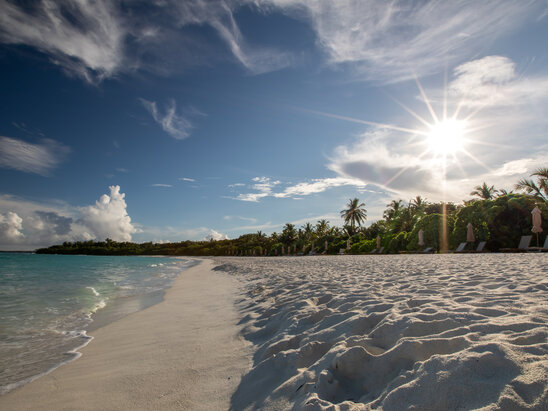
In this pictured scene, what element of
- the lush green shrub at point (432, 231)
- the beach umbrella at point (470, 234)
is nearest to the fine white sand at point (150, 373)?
the beach umbrella at point (470, 234)

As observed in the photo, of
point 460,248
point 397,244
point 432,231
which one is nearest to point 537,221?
point 460,248

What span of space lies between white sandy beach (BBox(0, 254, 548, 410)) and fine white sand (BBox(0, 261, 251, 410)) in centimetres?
1

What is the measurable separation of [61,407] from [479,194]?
40.4m

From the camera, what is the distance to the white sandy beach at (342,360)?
1.57 m

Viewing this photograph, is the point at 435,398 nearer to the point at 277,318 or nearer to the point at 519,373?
the point at 519,373

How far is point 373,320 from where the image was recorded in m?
2.88

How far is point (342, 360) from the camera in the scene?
2.10 metres

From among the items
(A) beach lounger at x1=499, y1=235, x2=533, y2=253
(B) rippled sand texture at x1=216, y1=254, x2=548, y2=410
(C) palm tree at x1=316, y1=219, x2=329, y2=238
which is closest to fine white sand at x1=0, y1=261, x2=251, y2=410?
(B) rippled sand texture at x1=216, y1=254, x2=548, y2=410

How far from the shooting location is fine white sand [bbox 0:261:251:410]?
2.30m

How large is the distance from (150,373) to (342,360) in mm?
1831

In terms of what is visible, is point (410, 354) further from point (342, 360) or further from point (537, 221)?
point (537, 221)

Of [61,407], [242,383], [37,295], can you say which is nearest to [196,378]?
[242,383]

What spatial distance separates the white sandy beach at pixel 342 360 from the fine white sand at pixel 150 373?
0.6 inches

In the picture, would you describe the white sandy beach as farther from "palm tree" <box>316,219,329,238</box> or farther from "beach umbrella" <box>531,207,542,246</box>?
"palm tree" <box>316,219,329,238</box>
